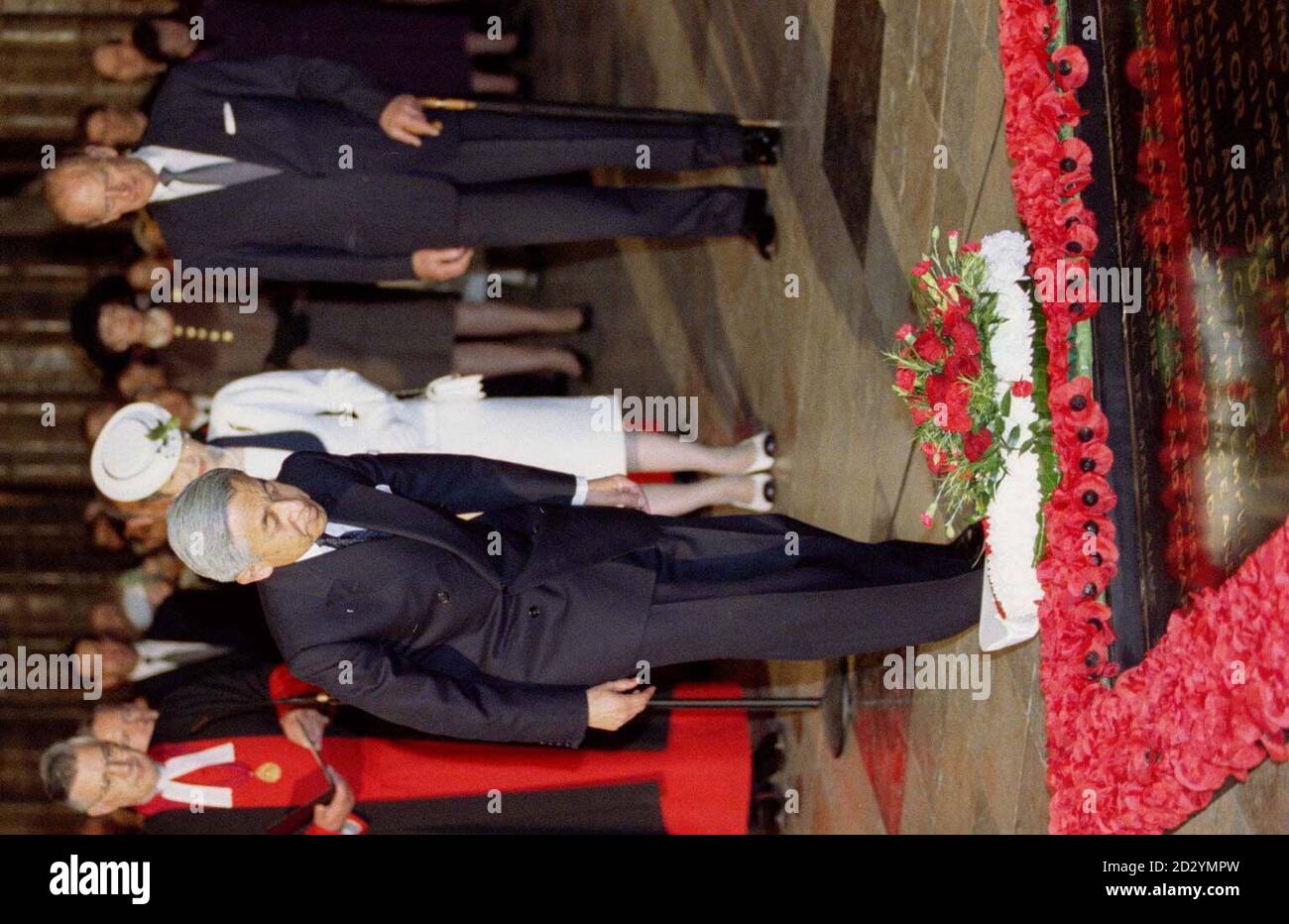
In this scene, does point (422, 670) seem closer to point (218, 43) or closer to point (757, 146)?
point (757, 146)

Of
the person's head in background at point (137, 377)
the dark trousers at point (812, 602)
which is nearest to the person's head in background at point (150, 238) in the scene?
the person's head in background at point (137, 377)

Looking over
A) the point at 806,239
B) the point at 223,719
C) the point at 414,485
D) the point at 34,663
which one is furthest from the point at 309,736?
the point at 34,663

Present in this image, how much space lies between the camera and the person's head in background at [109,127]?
6.38 meters

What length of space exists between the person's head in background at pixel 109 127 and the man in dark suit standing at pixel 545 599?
109 inches

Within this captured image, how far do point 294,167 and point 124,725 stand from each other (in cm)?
204

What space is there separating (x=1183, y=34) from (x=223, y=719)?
3.82 meters

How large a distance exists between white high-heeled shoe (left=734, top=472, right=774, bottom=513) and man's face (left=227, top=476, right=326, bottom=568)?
2.35m

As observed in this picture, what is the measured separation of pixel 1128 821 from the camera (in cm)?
348

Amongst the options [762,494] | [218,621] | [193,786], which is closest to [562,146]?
[762,494]

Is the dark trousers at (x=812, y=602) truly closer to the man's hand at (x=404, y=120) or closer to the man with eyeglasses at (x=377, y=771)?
the man with eyeglasses at (x=377, y=771)

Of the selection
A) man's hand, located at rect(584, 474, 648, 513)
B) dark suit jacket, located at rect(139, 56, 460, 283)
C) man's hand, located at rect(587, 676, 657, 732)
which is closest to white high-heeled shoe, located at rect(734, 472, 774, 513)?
man's hand, located at rect(584, 474, 648, 513)

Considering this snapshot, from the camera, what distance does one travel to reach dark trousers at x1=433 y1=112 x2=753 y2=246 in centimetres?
563

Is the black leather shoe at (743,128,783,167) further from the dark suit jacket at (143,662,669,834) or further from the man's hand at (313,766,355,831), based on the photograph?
the man's hand at (313,766,355,831)

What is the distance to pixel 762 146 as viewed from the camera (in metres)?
6.11
